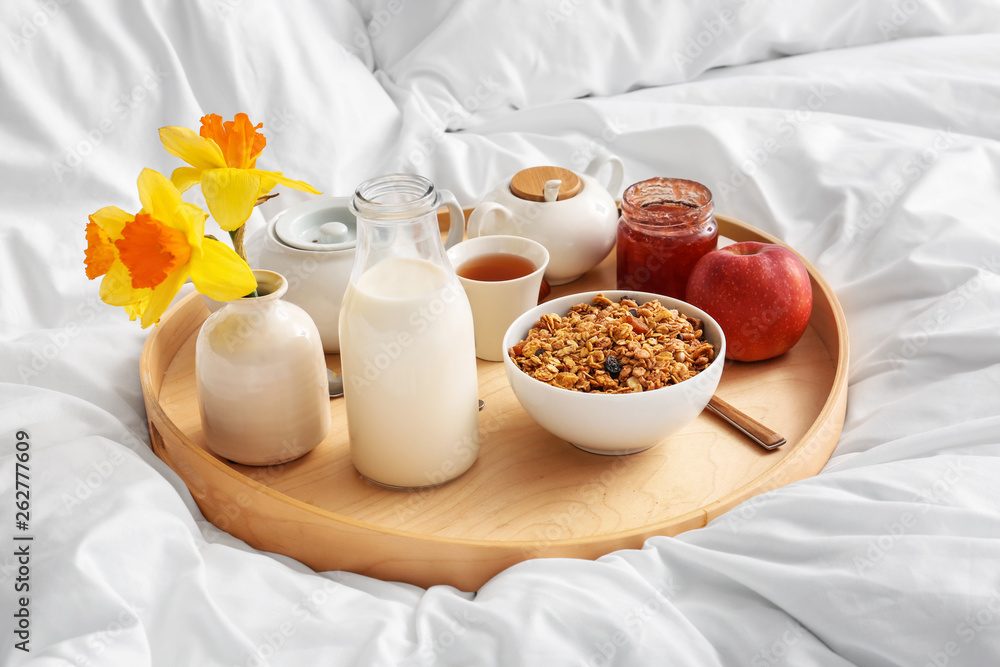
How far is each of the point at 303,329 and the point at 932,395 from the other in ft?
2.15

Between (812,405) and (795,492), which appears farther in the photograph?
(812,405)

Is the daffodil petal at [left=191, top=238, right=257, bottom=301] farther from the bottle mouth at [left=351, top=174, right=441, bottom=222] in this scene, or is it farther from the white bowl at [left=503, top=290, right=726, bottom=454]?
the white bowl at [left=503, top=290, right=726, bottom=454]

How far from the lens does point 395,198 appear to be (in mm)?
756

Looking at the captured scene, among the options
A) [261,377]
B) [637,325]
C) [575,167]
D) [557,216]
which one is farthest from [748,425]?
[575,167]

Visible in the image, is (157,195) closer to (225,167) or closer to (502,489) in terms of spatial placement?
(225,167)

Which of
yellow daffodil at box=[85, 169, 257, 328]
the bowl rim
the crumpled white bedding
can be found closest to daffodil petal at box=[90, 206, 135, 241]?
yellow daffodil at box=[85, 169, 257, 328]

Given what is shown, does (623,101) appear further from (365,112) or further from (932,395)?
(932,395)

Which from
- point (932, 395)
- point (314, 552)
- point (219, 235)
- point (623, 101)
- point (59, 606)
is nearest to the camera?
point (59, 606)

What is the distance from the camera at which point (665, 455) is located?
0.90 m

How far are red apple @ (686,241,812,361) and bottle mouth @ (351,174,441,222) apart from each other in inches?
16.0

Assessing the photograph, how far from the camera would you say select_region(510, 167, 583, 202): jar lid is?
1139mm

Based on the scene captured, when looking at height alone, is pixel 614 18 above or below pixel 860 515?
above

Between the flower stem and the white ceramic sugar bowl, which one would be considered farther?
the white ceramic sugar bowl

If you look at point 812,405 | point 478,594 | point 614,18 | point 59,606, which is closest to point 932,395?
point 812,405
